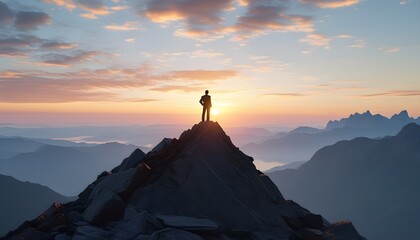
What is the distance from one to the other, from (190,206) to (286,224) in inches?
355

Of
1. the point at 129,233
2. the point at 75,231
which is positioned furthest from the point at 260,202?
the point at 75,231

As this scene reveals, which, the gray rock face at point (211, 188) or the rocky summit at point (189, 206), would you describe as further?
the gray rock face at point (211, 188)

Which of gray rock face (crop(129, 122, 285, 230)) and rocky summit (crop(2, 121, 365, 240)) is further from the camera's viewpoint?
gray rock face (crop(129, 122, 285, 230))

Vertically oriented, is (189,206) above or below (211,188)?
below

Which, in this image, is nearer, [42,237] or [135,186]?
[42,237]

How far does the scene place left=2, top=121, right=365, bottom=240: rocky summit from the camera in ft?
78.5

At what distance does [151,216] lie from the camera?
81.6 feet

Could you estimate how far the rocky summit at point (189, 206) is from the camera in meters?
23.9

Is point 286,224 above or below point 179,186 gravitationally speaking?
below

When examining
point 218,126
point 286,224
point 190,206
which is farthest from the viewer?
point 218,126

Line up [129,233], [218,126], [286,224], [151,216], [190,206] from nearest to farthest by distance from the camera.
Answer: [129,233], [151,216], [190,206], [286,224], [218,126]

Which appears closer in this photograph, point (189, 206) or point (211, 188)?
point (189, 206)

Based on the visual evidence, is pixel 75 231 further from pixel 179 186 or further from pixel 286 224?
pixel 286 224

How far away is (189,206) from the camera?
2841 centimetres
